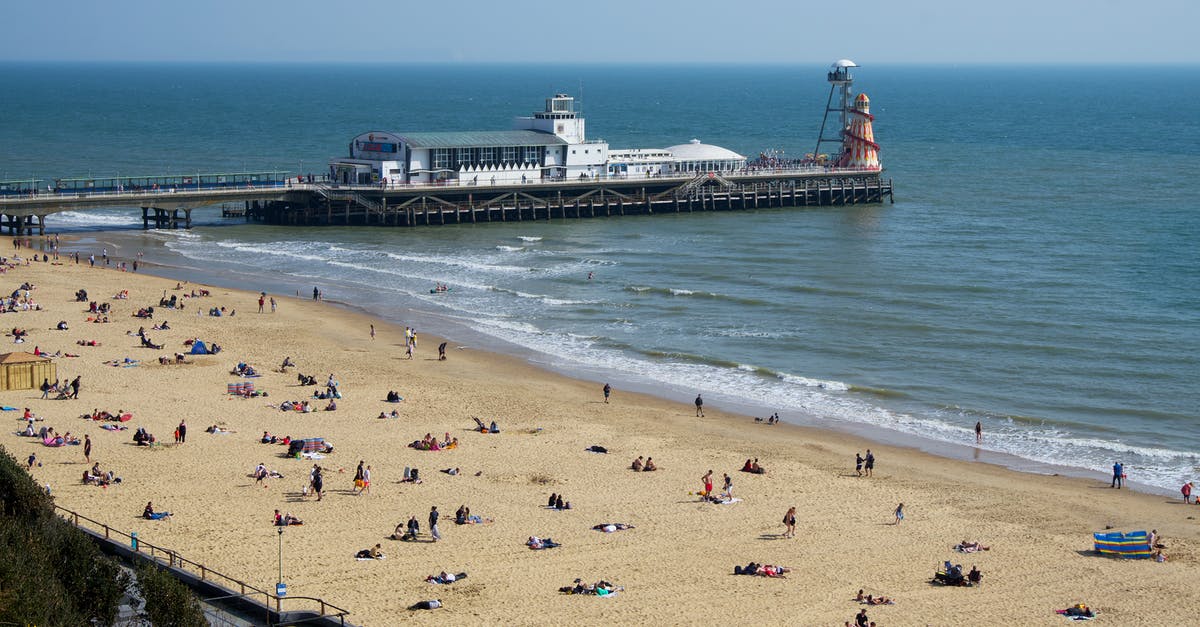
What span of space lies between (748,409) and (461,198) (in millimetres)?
42711

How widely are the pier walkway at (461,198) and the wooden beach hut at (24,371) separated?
33345mm

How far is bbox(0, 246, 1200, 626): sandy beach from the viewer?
26.1 meters

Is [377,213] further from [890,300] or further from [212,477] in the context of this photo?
[212,477]

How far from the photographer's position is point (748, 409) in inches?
1665

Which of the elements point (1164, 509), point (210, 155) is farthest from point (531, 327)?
point (210, 155)

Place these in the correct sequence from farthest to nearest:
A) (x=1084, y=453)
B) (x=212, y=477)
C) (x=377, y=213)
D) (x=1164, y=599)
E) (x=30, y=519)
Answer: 1. (x=377, y=213)
2. (x=1084, y=453)
3. (x=212, y=477)
4. (x=1164, y=599)
5. (x=30, y=519)

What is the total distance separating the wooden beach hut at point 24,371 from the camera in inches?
1570

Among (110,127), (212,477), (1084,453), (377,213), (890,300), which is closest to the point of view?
(212,477)

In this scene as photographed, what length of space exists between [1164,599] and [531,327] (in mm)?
29923

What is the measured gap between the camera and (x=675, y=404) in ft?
140

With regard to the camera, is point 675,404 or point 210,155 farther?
point 210,155

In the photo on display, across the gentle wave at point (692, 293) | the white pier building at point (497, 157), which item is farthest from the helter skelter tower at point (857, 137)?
the gentle wave at point (692, 293)

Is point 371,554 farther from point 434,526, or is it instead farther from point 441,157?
point 441,157

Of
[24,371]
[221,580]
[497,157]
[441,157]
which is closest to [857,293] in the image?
[497,157]
